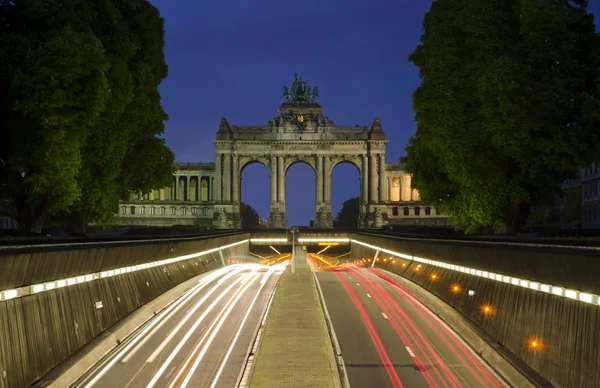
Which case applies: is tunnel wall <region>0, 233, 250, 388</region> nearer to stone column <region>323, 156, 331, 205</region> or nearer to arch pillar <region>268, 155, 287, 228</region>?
arch pillar <region>268, 155, 287, 228</region>

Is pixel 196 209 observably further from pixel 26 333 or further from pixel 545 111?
pixel 26 333

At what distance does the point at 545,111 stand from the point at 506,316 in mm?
20847

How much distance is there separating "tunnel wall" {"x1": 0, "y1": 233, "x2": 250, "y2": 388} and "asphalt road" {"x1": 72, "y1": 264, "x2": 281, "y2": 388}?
109cm

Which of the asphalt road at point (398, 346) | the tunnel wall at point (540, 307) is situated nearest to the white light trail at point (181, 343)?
the asphalt road at point (398, 346)

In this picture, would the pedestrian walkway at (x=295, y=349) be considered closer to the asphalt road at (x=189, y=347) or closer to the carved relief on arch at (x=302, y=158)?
the asphalt road at (x=189, y=347)

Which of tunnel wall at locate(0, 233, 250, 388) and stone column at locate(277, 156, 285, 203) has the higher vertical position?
stone column at locate(277, 156, 285, 203)

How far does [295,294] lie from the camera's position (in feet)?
117

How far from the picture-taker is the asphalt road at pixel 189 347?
1880 centimetres

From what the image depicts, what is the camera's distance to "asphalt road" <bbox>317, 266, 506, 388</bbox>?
63.8ft

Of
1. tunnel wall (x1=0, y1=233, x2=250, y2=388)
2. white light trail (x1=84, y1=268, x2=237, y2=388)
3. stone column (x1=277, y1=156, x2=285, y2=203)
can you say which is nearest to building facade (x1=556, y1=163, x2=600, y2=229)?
white light trail (x1=84, y1=268, x2=237, y2=388)

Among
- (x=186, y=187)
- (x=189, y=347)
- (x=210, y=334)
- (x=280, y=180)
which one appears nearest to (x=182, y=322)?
(x=210, y=334)

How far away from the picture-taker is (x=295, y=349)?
851 inches

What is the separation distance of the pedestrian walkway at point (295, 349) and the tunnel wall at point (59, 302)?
17.4ft

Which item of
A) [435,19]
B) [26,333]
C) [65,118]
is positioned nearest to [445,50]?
[435,19]
